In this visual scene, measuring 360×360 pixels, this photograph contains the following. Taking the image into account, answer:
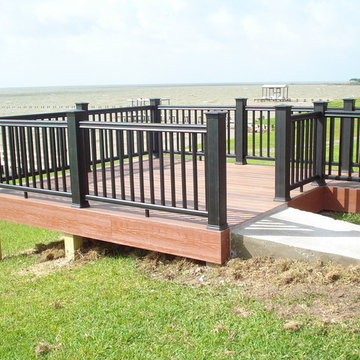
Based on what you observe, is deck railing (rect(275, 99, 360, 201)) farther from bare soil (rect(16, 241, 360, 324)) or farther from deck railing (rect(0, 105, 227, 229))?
bare soil (rect(16, 241, 360, 324))

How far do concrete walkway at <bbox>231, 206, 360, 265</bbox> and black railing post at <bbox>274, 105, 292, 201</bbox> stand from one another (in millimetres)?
541

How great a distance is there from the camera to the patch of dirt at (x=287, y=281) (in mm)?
3693

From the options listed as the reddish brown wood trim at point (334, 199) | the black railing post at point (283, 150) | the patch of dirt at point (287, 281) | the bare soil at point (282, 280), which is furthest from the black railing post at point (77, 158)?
the reddish brown wood trim at point (334, 199)

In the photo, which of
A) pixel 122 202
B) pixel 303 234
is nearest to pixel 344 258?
pixel 303 234

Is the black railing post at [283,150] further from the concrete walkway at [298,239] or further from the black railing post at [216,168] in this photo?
the black railing post at [216,168]

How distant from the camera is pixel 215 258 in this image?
15.1ft

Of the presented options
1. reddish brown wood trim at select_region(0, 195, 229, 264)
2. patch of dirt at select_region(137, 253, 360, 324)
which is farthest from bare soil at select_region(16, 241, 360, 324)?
reddish brown wood trim at select_region(0, 195, 229, 264)

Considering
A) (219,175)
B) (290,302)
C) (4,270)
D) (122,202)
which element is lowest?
(4,270)

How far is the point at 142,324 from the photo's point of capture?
3770 millimetres

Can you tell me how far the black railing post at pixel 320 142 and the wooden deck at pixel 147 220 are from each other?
21cm

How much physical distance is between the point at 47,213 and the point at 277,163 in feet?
8.60

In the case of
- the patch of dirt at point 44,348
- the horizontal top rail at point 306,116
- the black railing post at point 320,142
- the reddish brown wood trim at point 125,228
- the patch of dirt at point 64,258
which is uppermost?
the horizontal top rail at point 306,116

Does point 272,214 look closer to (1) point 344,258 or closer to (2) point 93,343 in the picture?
(1) point 344,258

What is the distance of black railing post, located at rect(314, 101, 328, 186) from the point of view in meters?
6.40
